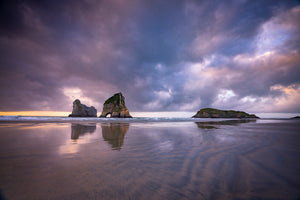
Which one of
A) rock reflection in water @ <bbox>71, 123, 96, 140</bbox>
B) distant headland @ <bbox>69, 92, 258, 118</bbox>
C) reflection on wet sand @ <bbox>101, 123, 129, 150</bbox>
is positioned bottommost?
reflection on wet sand @ <bbox>101, 123, 129, 150</bbox>

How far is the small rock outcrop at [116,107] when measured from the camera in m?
69.7

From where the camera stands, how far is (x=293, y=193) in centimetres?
→ 188

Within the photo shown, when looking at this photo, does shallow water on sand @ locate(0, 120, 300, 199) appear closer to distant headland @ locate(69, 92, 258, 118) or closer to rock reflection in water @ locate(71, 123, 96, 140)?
rock reflection in water @ locate(71, 123, 96, 140)

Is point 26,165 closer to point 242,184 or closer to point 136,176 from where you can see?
point 136,176

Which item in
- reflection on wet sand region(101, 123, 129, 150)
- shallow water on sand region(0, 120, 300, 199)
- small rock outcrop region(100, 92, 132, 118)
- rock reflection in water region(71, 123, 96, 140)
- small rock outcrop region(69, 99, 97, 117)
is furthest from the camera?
small rock outcrop region(69, 99, 97, 117)

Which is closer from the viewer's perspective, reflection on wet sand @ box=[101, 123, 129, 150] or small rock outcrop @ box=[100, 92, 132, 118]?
reflection on wet sand @ box=[101, 123, 129, 150]

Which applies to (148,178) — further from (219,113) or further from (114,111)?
(219,113)

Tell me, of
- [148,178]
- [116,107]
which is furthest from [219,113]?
[148,178]

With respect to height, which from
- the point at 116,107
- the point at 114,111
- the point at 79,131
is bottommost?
the point at 79,131

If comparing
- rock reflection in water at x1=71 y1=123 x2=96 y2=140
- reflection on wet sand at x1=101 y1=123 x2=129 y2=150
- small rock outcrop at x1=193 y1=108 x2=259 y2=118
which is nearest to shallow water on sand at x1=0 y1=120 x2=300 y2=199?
reflection on wet sand at x1=101 y1=123 x2=129 y2=150

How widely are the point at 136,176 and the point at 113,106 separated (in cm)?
7590

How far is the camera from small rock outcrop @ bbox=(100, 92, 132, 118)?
69.7 meters

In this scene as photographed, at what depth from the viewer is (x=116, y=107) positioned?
7225 cm

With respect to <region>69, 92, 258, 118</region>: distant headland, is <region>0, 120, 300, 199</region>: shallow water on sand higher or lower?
lower
